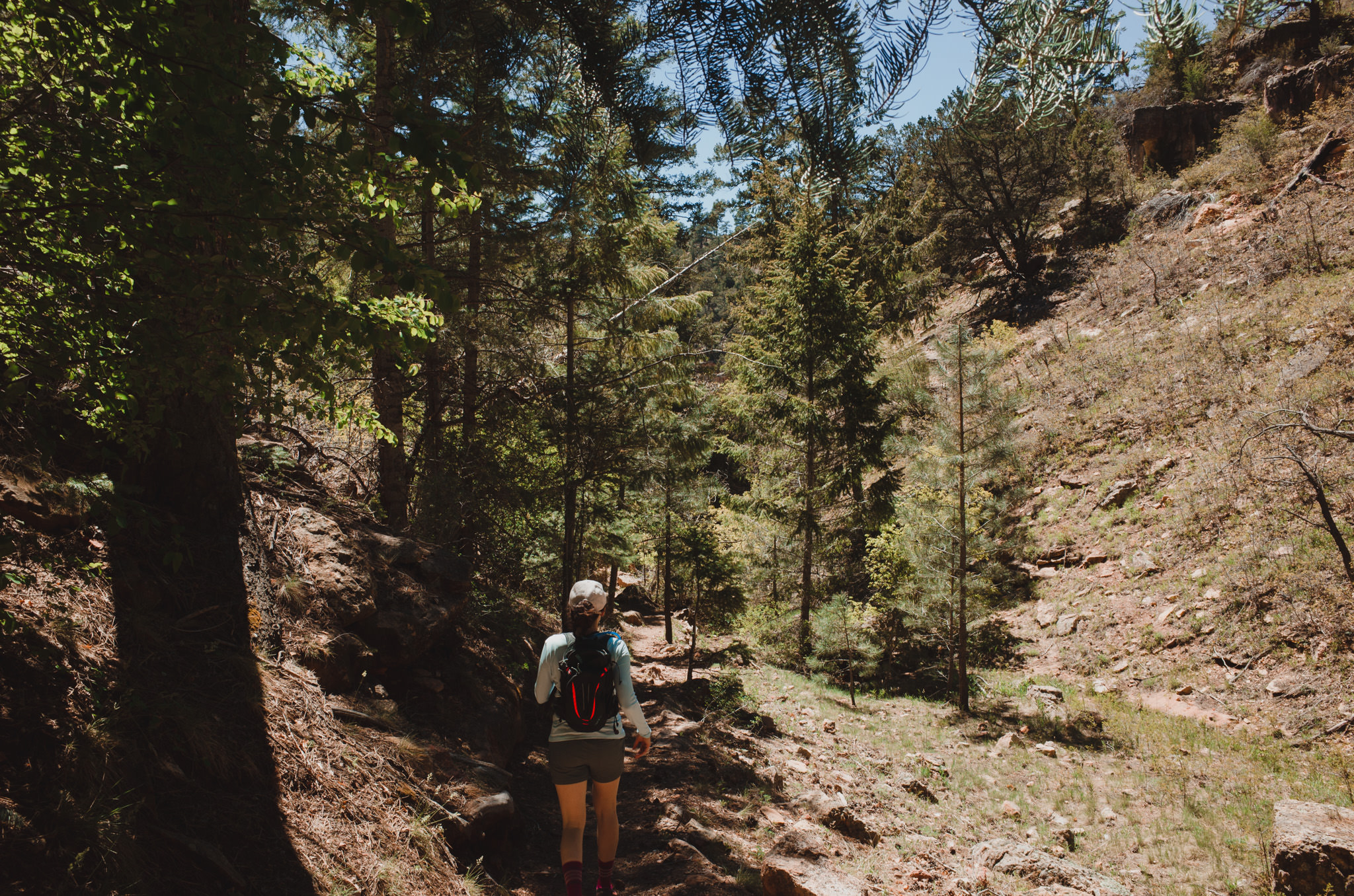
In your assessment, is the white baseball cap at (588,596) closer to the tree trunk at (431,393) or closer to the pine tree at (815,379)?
the tree trunk at (431,393)

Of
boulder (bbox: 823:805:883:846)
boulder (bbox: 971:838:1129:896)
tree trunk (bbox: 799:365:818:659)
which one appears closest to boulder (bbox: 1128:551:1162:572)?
tree trunk (bbox: 799:365:818:659)

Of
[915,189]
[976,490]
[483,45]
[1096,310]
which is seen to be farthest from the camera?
[915,189]

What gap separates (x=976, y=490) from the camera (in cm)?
1104

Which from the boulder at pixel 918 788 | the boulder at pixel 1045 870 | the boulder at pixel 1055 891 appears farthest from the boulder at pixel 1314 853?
the boulder at pixel 918 788

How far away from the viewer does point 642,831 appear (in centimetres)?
510

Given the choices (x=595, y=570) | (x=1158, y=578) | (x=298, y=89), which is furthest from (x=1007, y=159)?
(x=298, y=89)

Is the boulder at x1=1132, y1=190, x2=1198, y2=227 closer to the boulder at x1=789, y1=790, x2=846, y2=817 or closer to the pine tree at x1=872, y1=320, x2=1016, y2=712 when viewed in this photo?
the pine tree at x1=872, y1=320, x2=1016, y2=712

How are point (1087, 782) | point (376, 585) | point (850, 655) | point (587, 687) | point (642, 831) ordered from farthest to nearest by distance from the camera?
point (850, 655)
point (1087, 782)
point (642, 831)
point (376, 585)
point (587, 687)

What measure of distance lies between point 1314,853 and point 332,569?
810 cm

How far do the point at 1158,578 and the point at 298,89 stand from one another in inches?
577

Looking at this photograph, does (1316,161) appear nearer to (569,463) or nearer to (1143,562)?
(1143,562)

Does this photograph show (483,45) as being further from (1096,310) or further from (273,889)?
(1096,310)

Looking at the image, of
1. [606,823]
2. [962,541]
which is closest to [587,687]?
[606,823]

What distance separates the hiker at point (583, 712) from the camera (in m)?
3.16
